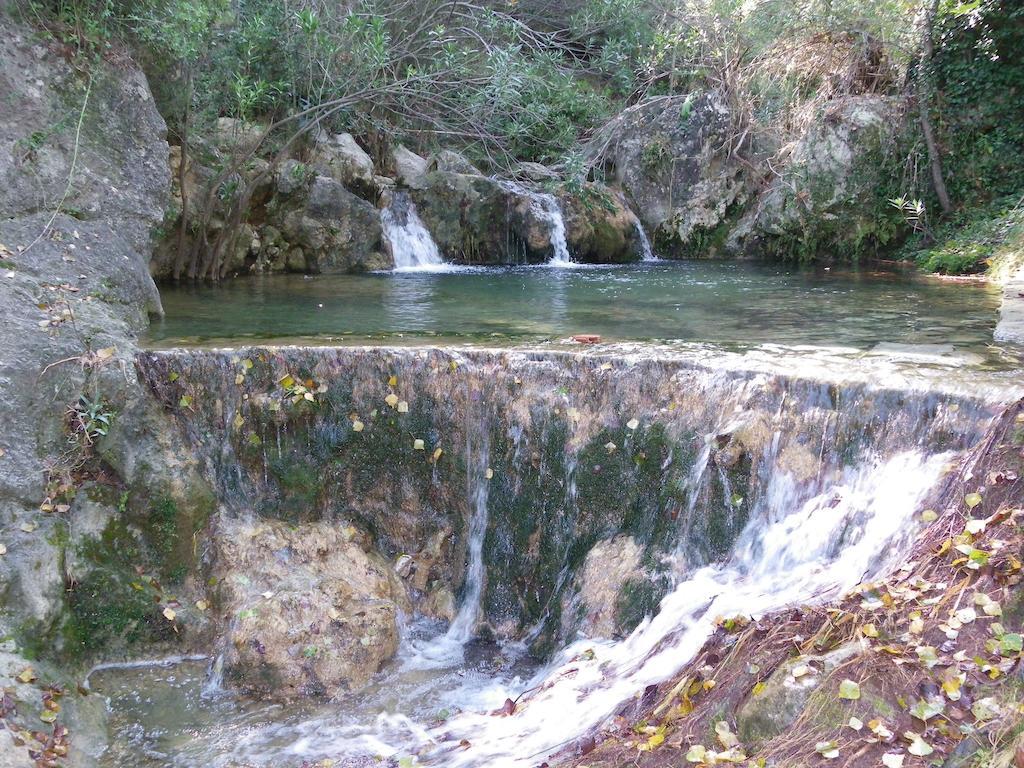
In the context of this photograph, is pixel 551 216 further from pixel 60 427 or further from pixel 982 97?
pixel 60 427

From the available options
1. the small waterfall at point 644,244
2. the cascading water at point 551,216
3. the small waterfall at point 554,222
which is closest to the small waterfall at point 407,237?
the cascading water at point 551,216

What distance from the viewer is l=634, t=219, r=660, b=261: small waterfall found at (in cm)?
1636

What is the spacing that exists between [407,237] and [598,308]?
642cm

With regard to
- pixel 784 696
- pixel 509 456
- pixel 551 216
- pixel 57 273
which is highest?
pixel 551 216

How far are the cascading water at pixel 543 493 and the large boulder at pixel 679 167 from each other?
11.5 m

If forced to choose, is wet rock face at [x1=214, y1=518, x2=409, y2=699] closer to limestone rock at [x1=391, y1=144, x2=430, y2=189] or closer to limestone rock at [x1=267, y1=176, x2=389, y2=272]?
limestone rock at [x1=267, y1=176, x2=389, y2=272]

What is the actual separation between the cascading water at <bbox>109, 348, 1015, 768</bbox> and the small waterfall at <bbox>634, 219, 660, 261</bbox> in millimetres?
11014

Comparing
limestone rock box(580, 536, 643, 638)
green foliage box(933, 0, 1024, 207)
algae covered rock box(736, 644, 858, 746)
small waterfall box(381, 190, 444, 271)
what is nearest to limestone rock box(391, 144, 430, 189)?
small waterfall box(381, 190, 444, 271)

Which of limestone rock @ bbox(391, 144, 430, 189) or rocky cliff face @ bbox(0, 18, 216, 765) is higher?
→ limestone rock @ bbox(391, 144, 430, 189)

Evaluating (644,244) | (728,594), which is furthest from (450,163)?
(728,594)

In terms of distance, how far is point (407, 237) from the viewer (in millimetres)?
14352

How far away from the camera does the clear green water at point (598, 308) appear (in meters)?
6.95

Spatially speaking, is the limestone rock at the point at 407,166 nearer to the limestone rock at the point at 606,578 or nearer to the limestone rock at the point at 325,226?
the limestone rock at the point at 325,226

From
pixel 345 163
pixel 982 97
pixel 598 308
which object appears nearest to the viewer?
pixel 598 308
